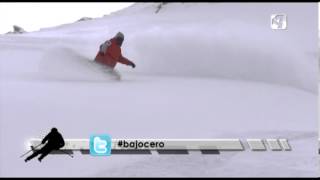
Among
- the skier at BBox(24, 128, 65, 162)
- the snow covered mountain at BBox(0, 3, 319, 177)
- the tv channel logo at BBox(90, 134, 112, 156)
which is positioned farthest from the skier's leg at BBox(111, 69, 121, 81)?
the skier at BBox(24, 128, 65, 162)

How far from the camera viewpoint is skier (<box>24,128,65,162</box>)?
363 cm

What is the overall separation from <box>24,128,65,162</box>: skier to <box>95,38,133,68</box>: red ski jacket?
2.42 ft

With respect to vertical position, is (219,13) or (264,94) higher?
(219,13)

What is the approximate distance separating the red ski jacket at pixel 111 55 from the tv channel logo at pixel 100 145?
0.66 metres

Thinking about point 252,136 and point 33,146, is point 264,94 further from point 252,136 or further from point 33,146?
point 33,146

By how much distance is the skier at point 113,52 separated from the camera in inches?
149

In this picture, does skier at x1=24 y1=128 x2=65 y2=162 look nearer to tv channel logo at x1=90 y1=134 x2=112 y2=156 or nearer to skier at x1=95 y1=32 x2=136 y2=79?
tv channel logo at x1=90 y1=134 x2=112 y2=156

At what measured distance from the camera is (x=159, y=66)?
4059 millimetres

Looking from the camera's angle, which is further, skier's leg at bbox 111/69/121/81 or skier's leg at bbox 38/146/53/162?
Result: skier's leg at bbox 111/69/121/81

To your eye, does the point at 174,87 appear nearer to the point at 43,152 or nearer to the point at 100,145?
the point at 100,145

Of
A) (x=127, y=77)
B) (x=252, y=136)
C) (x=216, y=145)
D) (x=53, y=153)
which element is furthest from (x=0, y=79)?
(x=252, y=136)

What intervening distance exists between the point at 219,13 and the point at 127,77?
1.02 metres

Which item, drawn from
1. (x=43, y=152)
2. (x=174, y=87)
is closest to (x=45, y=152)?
(x=43, y=152)

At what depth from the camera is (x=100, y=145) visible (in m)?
3.64
